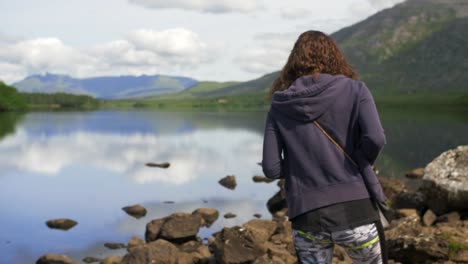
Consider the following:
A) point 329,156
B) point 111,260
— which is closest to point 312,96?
point 329,156

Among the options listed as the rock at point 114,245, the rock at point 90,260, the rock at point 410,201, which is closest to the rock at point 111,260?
the rock at point 90,260

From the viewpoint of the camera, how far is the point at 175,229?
21.0 metres

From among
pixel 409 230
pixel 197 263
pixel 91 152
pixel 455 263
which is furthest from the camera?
pixel 91 152

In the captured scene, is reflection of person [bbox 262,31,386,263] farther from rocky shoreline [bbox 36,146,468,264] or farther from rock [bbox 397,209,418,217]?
rock [bbox 397,209,418,217]

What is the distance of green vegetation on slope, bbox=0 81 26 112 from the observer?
17588cm

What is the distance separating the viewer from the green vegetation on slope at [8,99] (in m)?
176

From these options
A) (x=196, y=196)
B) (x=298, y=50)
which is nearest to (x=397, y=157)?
(x=196, y=196)

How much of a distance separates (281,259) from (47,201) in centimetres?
2429

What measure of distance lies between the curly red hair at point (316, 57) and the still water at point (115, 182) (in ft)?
57.9

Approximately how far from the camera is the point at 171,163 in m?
51.7

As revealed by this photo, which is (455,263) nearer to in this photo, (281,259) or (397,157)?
(281,259)

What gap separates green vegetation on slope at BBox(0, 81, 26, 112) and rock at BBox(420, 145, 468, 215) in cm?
17869

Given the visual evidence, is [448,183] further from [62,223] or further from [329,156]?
[62,223]

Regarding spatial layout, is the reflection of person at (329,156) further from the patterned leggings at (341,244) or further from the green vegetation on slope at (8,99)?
the green vegetation on slope at (8,99)
